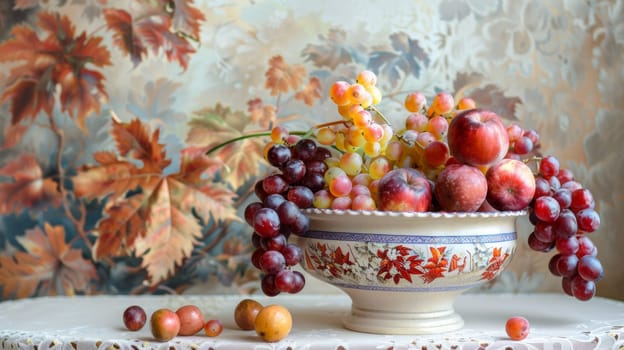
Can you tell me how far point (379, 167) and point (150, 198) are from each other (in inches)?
24.8

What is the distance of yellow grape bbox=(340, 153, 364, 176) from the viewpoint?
3.66 feet

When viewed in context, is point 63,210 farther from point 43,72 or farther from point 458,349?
point 458,349

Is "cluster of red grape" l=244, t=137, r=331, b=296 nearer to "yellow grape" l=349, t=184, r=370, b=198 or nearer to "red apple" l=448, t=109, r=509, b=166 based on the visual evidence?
"yellow grape" l=349, t=184, r=370, b=198

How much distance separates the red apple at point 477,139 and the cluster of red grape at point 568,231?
0.13 metres

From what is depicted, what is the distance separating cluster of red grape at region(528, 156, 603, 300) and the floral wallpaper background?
0.51 metres

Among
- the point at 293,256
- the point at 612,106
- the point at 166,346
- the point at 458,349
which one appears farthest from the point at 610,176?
the point at 166,346

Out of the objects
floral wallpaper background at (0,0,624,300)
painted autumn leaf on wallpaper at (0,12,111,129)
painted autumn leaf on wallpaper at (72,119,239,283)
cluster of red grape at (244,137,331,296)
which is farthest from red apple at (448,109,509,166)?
painted autumn leaf on wallpaper at (0,12,111,129)

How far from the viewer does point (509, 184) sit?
1.08m

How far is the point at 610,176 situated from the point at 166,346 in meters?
1.09

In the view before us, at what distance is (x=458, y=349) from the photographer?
1027 mm

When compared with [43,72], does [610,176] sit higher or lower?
lower

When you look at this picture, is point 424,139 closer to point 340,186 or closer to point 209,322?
point 340,186

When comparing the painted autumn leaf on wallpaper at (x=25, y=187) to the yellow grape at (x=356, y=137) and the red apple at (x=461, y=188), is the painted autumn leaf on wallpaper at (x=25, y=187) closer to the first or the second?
the yellow grape at (x=356, y=137)

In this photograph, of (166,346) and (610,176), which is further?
(610,176)
